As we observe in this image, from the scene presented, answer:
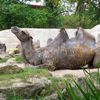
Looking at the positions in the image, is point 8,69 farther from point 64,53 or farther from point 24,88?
point 64,53

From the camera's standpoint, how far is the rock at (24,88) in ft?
19.0

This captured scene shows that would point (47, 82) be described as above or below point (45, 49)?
above

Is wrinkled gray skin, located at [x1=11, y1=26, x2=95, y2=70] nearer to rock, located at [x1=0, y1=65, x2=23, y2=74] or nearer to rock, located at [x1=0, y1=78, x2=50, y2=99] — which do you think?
rock, located at [x1=0, y1=65, x2=23, y2=74]

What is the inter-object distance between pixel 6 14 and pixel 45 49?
19.3 m

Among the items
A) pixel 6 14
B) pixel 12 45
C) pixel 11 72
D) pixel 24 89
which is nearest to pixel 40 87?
pixel 24 89

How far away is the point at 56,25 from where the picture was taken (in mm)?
29125

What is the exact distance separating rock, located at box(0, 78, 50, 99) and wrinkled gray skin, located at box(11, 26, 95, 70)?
301 cm

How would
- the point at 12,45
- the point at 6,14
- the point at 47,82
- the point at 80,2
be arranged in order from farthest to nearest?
the point at 6,14, the point at 12,45, the point at 47,82, the point at 80,2

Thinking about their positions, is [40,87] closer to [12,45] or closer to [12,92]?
[12,92]

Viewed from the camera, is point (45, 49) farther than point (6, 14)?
No

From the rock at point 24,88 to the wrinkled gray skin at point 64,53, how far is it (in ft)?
9.87

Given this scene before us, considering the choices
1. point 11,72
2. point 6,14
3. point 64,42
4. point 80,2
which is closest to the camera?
point 80,2

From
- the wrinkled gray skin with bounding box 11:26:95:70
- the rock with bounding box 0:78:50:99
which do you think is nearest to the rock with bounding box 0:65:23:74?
the rock with bounding box 0:78:50:99

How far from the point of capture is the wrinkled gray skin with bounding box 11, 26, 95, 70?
30.5 ft
